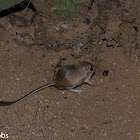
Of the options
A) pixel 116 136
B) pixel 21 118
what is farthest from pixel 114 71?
pixel 21 118

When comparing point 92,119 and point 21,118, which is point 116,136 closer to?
point 92,119

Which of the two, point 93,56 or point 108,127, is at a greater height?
point 93,56

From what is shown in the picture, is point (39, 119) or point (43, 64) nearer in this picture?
point (39, 119)

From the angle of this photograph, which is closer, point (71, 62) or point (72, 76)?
point (72, 76)
